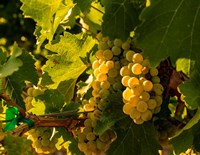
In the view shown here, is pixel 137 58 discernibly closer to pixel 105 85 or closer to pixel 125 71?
pixel 125 71

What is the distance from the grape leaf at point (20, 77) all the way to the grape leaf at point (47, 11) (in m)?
0.13

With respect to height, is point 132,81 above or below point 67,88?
above

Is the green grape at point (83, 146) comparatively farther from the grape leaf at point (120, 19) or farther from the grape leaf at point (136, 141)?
the grape leaf at point (120, 19)

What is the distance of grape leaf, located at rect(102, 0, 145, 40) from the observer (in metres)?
1.69

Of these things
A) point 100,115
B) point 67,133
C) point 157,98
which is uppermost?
point 157,98

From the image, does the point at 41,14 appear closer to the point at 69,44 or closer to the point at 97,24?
the point at 69,44

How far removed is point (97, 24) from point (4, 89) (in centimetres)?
56

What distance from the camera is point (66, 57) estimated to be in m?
2.10

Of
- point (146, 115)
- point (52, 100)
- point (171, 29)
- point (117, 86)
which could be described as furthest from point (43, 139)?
point (171, 29)

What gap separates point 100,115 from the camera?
1.80 m

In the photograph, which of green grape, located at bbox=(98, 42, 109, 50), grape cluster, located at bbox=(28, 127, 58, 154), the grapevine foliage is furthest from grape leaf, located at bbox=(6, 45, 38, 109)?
green grape, located at bbox=(98, 42, 109, 50)

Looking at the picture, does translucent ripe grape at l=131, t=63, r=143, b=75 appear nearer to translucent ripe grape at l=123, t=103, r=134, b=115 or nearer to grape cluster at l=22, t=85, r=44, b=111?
translucent ripe grape at l=123, t=103, r=134, b=115

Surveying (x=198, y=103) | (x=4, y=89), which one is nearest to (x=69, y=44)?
(x=4, y=89)

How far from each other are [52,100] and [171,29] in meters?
0.55
